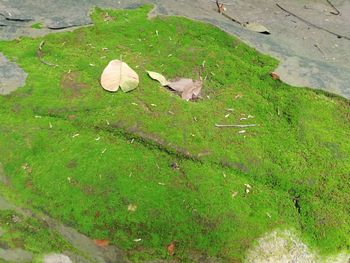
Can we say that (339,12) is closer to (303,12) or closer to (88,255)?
(303,12)

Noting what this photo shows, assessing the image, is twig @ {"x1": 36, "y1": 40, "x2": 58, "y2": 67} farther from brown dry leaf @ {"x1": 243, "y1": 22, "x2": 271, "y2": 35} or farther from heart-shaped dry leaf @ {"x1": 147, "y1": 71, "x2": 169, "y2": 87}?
brown dry leaf @ {"x1": 243, "y1": 22, "x2": 271, "y2": 35}

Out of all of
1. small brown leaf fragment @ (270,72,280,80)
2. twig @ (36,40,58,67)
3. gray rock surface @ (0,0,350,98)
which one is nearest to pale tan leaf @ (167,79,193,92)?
small brown leaf fragment @ (270,72,280,80)

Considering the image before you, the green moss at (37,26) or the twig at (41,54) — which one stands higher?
the green moss at (37,26)

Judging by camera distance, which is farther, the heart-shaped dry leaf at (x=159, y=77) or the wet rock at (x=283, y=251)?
the heart-shaped dry leaf at (x=159, y=77)

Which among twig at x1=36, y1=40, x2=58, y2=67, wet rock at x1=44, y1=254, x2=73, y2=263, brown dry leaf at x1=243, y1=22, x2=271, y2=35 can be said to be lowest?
Answer: wet rock at x1=44, y1=254, x2=73, y2=263

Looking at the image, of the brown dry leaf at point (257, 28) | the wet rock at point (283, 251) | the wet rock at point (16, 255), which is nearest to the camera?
the wet rock at point (16, 255)

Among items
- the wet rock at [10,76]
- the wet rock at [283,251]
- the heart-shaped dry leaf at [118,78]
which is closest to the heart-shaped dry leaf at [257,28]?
the heart-shaped dry leaf at [118,78]

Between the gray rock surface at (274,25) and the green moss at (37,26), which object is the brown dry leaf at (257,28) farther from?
the green moss at (37,26)
